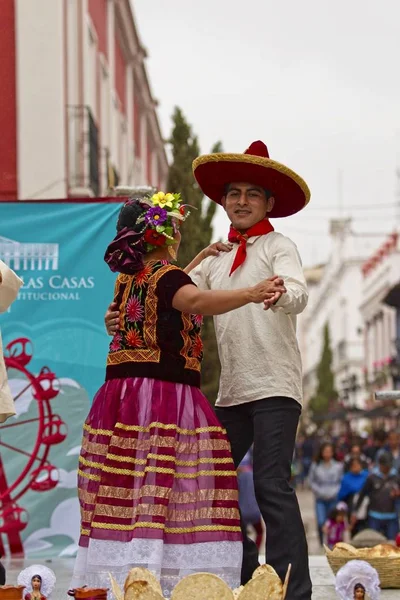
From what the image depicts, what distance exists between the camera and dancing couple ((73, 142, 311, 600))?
5578 millimetres

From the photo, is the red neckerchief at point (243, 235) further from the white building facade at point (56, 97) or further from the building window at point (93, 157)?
the building window at point (93, 157)

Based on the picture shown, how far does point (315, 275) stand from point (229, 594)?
513 ft

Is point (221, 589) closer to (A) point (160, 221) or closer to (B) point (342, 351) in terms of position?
(A) point (160, 221)

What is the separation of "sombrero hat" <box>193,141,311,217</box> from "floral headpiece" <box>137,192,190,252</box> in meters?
0.30

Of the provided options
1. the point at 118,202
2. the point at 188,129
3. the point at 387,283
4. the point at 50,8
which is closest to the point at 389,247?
the point at 387,283

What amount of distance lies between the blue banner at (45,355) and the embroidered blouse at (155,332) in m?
3.00

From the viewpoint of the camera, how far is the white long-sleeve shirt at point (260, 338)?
19.5ft

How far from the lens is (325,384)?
99.6 meters

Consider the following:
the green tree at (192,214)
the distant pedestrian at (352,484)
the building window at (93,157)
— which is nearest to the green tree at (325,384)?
the green tree at (192,214)

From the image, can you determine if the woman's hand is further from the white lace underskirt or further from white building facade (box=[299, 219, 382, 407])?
white building facade (box=[299, 219, 382, 407])

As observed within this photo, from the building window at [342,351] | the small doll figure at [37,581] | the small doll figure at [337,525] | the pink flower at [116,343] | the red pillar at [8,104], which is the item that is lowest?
the small doll figure at [337,525]

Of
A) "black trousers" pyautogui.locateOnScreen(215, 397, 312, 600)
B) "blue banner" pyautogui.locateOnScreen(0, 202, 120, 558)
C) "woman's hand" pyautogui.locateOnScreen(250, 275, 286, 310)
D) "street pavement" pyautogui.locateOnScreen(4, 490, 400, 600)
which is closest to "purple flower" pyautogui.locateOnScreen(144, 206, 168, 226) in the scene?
"woman's hand" pyautogui.locateOnScreen(250, 275, 286, 310)

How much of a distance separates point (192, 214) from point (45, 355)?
11776 millimetres

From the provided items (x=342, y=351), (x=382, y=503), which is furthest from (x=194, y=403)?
(x=342, y=351)
